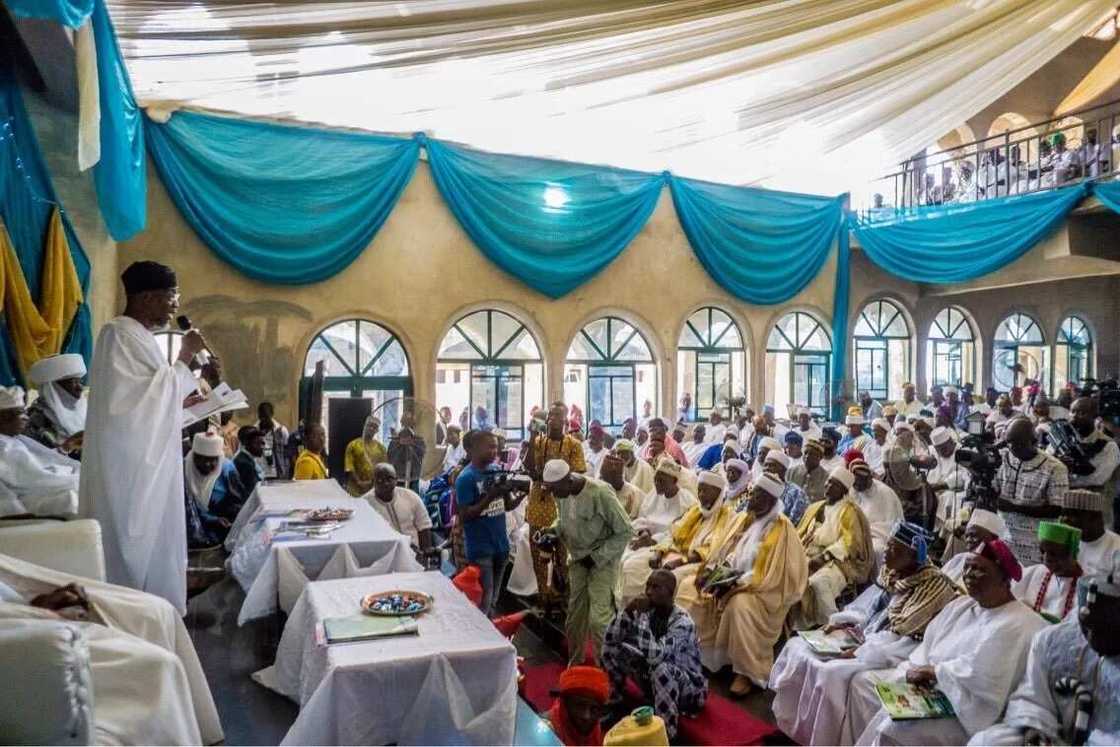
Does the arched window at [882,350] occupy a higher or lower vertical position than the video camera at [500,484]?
higher

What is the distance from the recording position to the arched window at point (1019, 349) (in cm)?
1364

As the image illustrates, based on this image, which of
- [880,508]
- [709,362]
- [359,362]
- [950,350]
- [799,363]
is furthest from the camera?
[950,350]

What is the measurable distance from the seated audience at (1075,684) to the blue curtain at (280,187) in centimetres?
784

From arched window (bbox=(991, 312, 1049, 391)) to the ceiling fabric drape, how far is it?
8.68 meters

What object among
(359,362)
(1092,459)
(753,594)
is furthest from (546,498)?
(359,362)

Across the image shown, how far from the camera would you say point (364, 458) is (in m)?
5.81

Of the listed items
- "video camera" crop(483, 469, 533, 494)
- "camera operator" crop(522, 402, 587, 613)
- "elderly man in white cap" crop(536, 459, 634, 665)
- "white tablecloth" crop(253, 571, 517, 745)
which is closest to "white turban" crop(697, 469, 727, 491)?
"camera operator" crop(522, 402, 587, 613)

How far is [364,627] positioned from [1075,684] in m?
2.34

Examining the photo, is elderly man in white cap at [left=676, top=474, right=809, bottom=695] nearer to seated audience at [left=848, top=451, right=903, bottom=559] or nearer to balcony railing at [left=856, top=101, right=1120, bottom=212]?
seated audience at [left=848, top=451, right=903, bottom=559]

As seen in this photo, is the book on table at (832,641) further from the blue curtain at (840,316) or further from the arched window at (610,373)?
the blue curtain at (840,316)

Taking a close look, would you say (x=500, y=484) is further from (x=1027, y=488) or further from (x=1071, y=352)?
(x=1071, y=352)

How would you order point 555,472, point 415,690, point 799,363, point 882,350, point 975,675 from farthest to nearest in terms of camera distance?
point 882,350 < point 799,363 < point 555,472 < point 975,675 < point 415,690

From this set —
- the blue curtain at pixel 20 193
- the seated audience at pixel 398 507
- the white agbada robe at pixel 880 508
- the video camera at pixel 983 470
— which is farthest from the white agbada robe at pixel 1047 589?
the blue curtain at pixel 20 193

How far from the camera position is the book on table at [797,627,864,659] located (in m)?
A: 3.46
